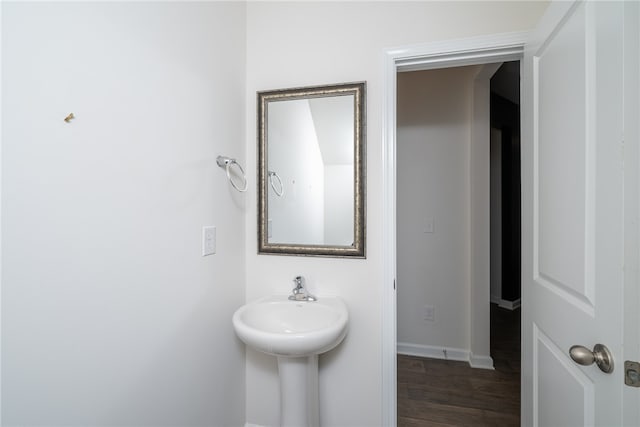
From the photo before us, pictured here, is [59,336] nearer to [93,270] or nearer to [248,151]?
[93,270]

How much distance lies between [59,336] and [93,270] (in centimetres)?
17

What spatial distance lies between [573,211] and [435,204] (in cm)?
166

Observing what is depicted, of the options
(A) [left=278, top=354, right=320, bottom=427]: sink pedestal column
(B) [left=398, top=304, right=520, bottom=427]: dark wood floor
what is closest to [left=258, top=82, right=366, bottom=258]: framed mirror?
(A) [left=278, top=354, right=320, bottom=427]: sink pedestal column

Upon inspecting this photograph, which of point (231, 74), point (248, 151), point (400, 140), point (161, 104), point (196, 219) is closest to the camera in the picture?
point (161, 104)

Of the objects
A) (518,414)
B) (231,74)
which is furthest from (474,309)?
(231,74)

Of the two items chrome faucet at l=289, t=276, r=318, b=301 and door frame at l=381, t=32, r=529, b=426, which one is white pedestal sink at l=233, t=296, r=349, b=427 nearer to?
chrome faucet at l=289, t=276, r=318, b=301

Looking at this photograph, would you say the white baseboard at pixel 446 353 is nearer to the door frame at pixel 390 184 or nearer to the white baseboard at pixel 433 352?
the white baseboard at pixel 433 352

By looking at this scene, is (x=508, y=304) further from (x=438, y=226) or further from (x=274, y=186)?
(x=274, y=186)

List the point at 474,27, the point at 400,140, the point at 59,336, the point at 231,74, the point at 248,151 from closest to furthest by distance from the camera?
1. the point at 59,336
2. the point at 474,27
3. the point at 231,74
4. the point at 248,151
5. the point at 400,140

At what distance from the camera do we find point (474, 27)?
51.3 inches

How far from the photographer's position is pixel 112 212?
2.68ft

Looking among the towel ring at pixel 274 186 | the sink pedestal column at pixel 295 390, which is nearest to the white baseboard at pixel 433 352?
the sink pedestal column at pixel 295 390

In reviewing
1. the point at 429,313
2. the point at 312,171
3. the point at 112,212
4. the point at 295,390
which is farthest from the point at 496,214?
the point at 112,212

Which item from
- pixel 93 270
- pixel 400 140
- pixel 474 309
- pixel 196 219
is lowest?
pixel 474 309
